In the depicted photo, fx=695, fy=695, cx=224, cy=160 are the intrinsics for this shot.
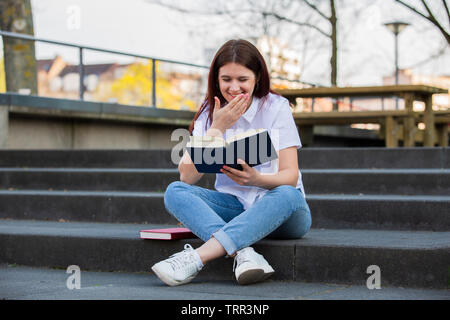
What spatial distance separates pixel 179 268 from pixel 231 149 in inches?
26.7

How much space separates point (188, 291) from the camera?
345cm

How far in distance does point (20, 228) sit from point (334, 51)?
33.7 feet

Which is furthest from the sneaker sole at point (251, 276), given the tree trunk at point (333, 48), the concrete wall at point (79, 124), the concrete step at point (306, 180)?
the tree trunk at point (333, 48)

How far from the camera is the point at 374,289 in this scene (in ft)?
11.7

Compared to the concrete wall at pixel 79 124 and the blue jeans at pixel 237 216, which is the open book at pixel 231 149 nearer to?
the blue jeans at pixel 237 216

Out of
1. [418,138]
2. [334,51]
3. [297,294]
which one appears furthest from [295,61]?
[297,294]

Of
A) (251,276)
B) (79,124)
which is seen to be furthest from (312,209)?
(79,124)

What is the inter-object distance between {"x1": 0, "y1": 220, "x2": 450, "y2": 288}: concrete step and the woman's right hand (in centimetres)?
70

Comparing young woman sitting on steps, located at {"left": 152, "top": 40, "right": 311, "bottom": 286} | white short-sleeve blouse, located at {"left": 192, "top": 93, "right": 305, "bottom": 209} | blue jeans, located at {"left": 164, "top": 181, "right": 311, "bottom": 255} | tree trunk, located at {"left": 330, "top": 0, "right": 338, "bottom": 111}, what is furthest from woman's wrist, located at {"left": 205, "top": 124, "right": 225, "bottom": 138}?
tree trunk, located at {"left": 330, "top": 0, "right": 338, "bottom": 111}

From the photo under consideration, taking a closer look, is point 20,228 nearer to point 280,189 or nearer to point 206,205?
point 206,205

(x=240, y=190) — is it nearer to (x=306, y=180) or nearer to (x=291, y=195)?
(x=291, y=195)

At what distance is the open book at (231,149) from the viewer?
342 cm

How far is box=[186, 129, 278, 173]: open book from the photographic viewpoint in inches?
135
